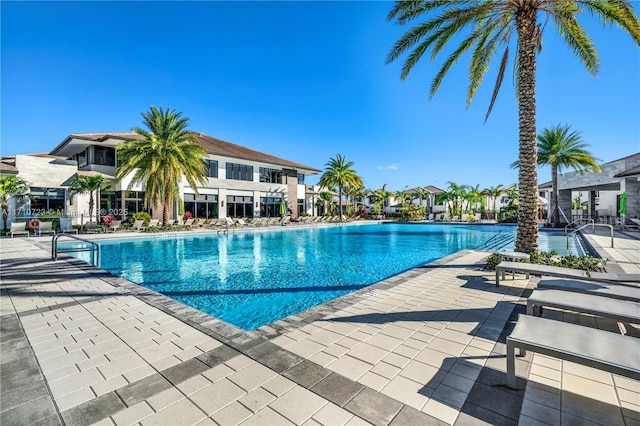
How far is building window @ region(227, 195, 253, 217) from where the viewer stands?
1187 inches

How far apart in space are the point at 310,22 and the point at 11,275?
18008 millimetres

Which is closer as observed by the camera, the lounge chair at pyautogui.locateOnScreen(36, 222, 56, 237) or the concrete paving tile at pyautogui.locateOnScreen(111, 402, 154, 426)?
the concrete paving tile at pyautogui.locateOnScreen(111, 402, 154, 426)

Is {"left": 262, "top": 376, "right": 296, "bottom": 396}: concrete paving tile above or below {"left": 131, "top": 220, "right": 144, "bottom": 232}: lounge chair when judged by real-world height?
below

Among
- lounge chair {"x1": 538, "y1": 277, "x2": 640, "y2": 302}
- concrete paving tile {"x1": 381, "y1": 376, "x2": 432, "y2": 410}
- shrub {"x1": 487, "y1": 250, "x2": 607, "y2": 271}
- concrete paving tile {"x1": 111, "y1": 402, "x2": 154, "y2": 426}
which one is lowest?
concrete paving tile {"x1": 111, "y1": 402, "x2": 154, "y2": 426}

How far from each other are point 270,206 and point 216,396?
3191 cm

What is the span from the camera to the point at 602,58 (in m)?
9.95

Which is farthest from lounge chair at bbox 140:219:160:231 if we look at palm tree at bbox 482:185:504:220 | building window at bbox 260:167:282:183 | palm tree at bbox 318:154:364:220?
palm tree at bbox 482:185:504:220

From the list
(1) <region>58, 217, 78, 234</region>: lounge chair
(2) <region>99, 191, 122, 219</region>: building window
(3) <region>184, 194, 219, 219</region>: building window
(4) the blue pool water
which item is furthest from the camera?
(3) <region>184, 194, 219, 219</region>: building window

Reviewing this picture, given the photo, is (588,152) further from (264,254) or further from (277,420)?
(277,420)

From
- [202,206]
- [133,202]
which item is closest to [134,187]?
[133,202]

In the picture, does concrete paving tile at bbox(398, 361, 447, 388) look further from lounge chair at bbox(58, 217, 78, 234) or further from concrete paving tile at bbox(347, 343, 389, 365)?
lounge chair at bbox(58, 217, 78, 234)

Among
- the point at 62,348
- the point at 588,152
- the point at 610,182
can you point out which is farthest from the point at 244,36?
the point at 610,182

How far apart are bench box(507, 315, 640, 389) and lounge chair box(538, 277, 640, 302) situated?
73.8 inches

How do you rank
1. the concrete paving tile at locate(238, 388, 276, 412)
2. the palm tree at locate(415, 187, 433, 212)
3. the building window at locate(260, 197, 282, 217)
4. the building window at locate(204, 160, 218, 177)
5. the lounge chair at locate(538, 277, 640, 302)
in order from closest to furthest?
the concrete paving tile at locate(238, 388, 276, 412), the lounge chair at locate(538, 277, 640, 302), the building window at locate(204, 160, 218, 177), the building window at locate(260, 197, 282, 217), the palm tree at locate(415, 187, 433, 212)
